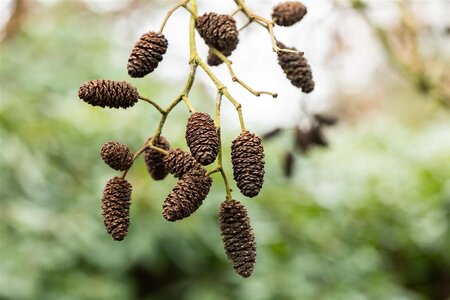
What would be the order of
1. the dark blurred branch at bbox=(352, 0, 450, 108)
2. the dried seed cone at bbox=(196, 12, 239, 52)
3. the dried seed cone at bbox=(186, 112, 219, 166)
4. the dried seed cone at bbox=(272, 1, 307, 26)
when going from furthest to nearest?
the dark blurred branch at bbox=(352, 0, 450, 108) < the dried seed cone at bbox=(272, 1, 307, 26) < the dried seed cone at bbox=(196, 12, 239, 52) < the dried seed cone at bbox=(186, 112, 219, 166)

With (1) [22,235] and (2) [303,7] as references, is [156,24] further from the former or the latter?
(2) [303,7]

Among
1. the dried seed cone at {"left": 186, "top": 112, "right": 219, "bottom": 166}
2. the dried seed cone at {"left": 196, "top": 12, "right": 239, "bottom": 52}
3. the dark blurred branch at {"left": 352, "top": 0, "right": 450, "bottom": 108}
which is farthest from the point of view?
the dark blurred branch at {"left": 352, "top": 0, "right": 450, "bottom": 108}

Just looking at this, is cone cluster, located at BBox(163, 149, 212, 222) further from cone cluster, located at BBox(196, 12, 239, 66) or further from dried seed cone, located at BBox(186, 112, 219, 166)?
cone cluster, located at BBox(196, 12, 239, 66)

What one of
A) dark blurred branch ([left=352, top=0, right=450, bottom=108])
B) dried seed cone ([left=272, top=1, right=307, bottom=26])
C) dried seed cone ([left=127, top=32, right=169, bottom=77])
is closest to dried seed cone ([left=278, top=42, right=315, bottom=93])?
dried seed cone ([left=272, top=1, right=307, bottom=26])

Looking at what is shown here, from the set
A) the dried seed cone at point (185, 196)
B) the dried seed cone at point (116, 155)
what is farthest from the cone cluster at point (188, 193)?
the dried seed cone at point (116, 155)

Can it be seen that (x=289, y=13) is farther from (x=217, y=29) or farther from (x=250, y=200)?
(x=250, y=200)

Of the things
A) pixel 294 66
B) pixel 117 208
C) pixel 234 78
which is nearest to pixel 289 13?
pixel 294 66

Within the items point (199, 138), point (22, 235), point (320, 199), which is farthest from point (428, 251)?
point (199, 138)
